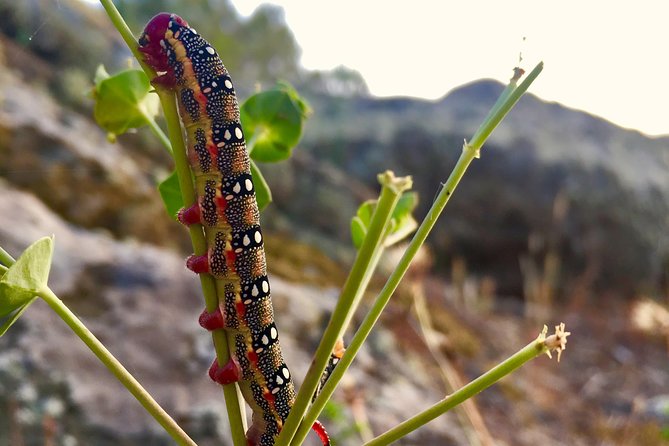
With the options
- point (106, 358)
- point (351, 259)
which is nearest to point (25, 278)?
point (106, 358)

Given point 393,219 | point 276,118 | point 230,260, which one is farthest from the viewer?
point 276,118

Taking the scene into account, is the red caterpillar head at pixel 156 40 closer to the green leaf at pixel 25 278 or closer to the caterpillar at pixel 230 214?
the caterpillar at pixel 230 214

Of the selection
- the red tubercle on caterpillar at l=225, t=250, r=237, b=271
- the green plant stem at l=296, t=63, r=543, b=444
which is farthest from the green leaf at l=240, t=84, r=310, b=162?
the green plant stem at l=296, t=63, r=543, b=444

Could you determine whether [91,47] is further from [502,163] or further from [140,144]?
[502,163]

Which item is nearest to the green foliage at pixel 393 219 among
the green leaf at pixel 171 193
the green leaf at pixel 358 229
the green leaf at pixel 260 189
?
the green leaf at pixel 358 229

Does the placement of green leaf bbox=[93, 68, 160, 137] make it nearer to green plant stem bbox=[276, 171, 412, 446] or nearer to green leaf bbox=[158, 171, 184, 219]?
green leaf bbox=[158, 171, 184, 219]

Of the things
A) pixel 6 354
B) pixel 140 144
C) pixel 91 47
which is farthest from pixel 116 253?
pixel 91 47

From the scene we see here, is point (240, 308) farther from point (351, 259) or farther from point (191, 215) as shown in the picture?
point (351, 259)
